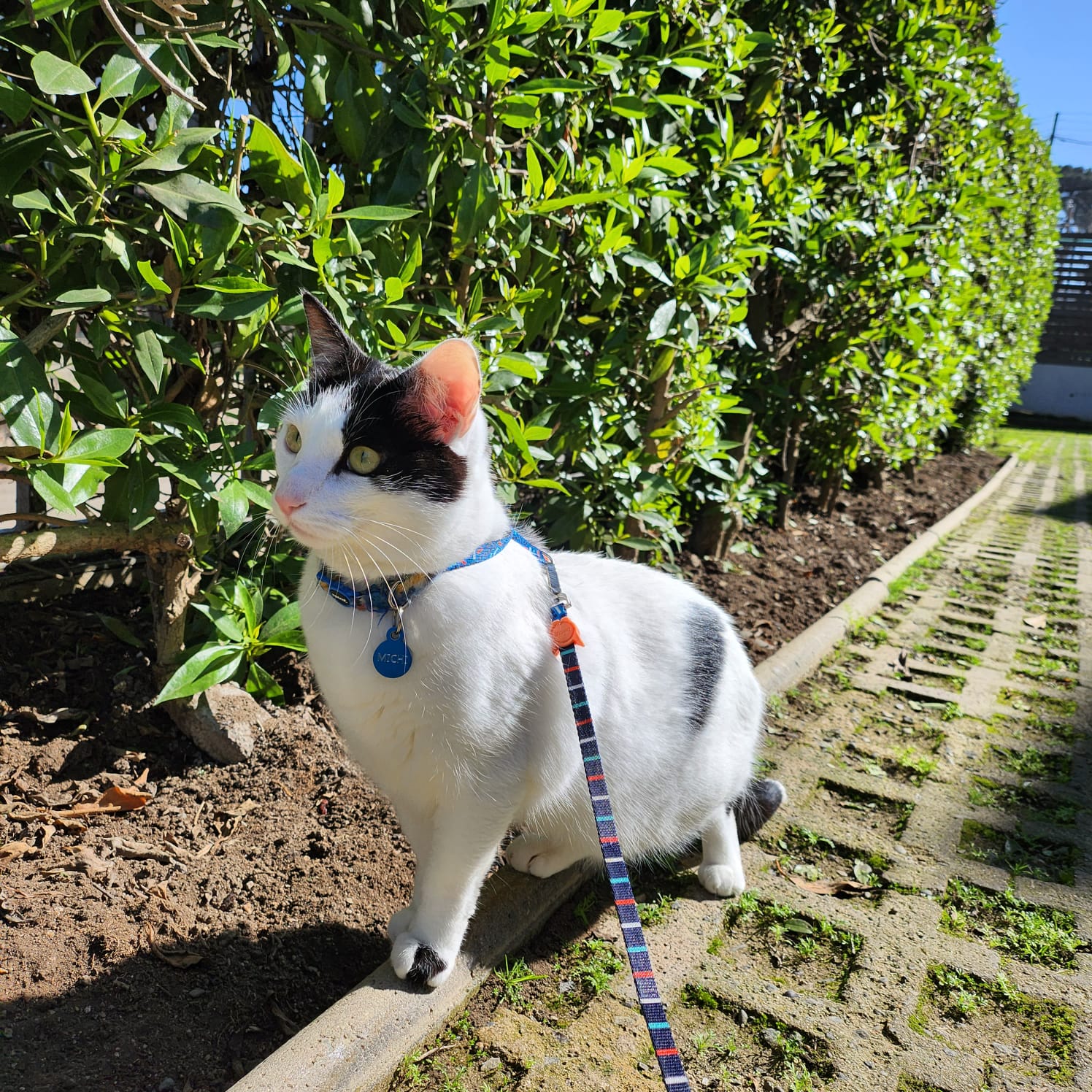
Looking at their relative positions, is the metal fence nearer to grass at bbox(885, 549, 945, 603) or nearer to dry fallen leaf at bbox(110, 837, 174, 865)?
grass at bbox(885, 549, 945, 603)

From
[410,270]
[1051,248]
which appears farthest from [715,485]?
[1051,248]

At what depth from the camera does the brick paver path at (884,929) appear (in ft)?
5.61

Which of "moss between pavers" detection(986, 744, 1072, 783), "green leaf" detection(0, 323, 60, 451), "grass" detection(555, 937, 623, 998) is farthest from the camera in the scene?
"moss between pavers" detection(986, 744, 1072, 783)

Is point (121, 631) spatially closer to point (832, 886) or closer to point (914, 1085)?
point (832, 886)

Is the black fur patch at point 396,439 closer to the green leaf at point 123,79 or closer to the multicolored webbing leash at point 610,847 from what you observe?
the multicolored webbing leash at point 610,847

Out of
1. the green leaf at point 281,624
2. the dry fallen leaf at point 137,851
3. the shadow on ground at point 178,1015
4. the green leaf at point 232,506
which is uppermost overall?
the green leaf at point 232,506

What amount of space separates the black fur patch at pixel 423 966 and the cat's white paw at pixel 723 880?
82cm

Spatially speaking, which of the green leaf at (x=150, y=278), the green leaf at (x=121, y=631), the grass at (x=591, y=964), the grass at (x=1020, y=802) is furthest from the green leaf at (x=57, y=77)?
the grass at (x=1020, y=802)

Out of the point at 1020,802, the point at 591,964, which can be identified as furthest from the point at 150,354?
the point at 1020,802

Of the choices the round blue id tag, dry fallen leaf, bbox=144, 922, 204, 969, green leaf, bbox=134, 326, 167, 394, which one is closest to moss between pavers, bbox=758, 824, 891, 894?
the round blue id tag

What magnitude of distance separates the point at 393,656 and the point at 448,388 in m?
0.49

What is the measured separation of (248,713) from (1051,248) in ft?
53.7

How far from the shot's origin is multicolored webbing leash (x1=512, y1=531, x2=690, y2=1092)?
1.31 metres

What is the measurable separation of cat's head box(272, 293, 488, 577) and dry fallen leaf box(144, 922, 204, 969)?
3.11 ft
